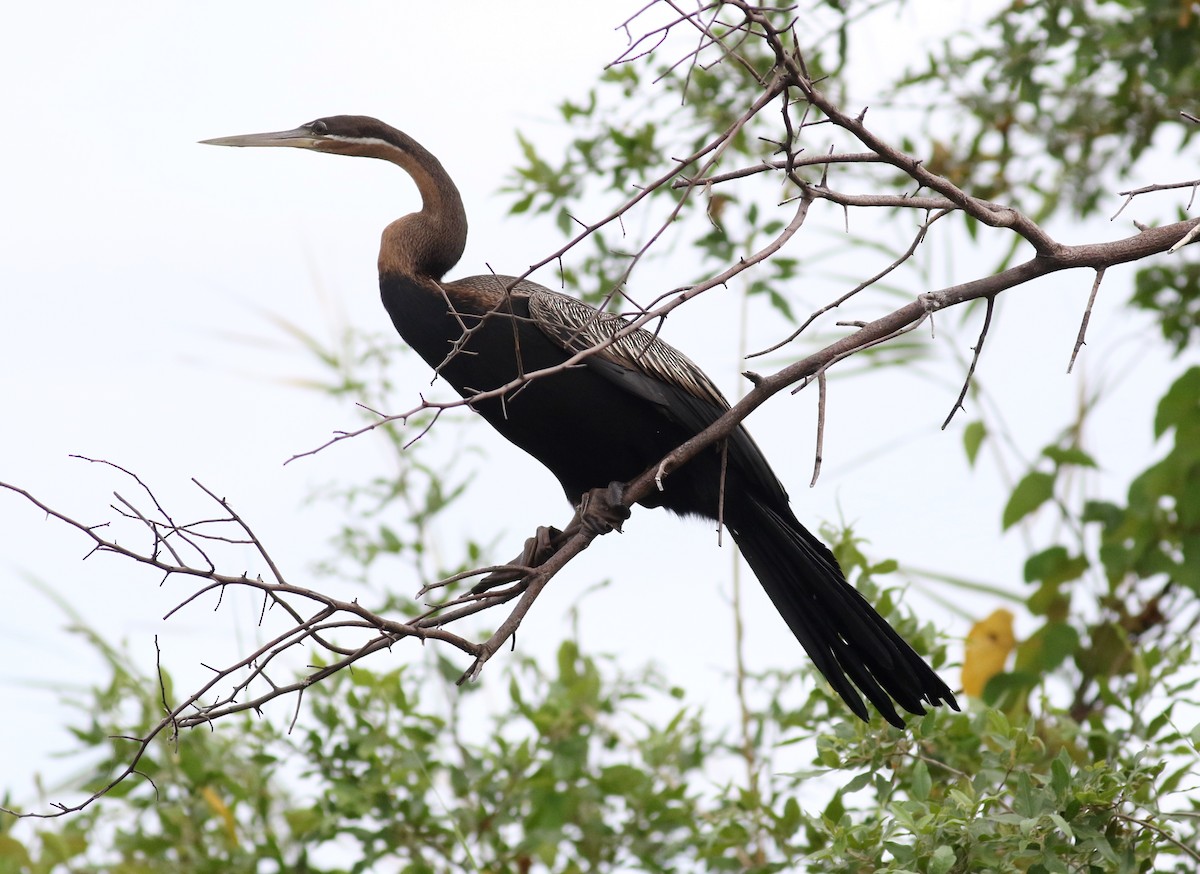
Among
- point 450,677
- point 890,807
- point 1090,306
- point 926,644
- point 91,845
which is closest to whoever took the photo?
point 1090,306

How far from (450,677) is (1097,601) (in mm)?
1935

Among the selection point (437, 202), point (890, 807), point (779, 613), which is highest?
point (437, 202)

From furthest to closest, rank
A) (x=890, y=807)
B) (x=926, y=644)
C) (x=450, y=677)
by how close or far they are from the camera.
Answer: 1. (x=450, y=677)
2. (x=926, y=644)
3. (x=890, y=807)

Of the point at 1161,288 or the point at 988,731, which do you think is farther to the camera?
the point at 1161,288

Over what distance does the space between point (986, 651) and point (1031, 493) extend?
491 mm

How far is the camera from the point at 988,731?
107 inches

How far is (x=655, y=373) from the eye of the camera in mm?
3068

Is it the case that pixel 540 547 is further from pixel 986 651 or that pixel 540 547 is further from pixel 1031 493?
pixel 1031 493

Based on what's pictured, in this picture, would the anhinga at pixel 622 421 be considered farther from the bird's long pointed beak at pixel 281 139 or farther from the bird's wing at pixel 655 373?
the bird's long pointed beak at pixel 281 139

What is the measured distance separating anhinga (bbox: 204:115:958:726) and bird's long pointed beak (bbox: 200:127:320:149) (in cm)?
38

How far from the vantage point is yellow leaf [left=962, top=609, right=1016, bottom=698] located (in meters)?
3.71

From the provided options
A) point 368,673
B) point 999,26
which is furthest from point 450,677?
point 999,26

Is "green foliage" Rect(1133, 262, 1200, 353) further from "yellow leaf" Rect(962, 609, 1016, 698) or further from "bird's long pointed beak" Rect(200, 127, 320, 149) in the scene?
"bird's long pointed beak" Rect(200, 127, 320, 149)

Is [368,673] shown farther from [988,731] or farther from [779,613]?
[988,731]
